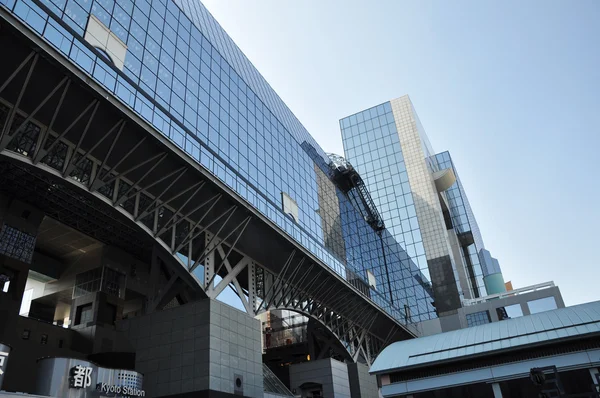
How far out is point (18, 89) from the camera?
23062 millimetres

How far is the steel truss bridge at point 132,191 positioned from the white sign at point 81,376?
27.5ft

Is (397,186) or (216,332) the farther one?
(397,186)

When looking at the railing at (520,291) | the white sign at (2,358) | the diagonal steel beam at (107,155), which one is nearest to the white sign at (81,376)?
the white sign at (2,358)

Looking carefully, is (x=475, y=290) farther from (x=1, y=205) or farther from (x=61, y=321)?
(x=1, y=205)

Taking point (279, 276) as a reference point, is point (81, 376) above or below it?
below

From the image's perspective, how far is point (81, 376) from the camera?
77.3 ft

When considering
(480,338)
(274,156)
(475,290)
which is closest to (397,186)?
(475,290)

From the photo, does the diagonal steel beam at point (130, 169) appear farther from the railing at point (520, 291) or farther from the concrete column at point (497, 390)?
the railing at point (520, 291)

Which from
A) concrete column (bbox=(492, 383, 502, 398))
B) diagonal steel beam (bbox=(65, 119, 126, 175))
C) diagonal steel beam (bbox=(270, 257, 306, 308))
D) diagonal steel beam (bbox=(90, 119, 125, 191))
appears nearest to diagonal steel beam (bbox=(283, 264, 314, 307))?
diagonal steel beam (bbox=(270, 257, 306, 308))

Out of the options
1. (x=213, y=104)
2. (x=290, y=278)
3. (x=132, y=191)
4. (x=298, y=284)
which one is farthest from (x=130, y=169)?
(x=298, y=284)

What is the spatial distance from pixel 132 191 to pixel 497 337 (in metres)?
23.4

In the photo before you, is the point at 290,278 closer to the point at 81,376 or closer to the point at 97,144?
the point at 81,376

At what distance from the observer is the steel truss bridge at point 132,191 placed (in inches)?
880

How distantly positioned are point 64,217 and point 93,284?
23.3 feet
